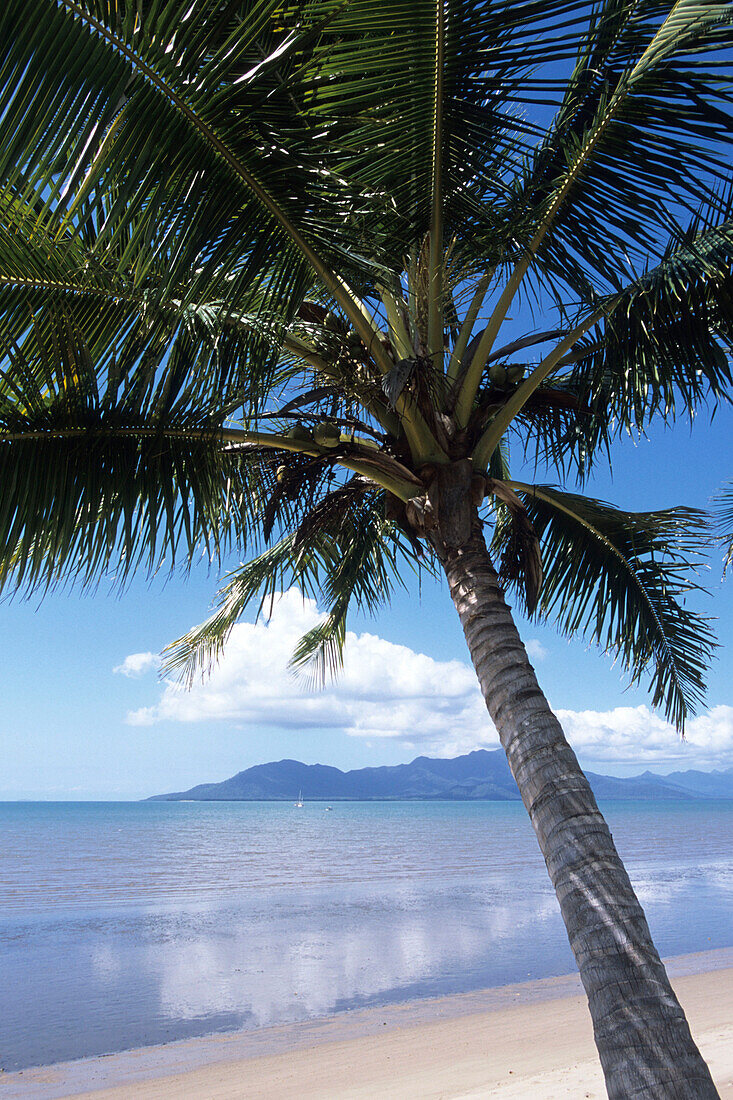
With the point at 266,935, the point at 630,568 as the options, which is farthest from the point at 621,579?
the point at 266,935

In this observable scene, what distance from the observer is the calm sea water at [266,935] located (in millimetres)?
9062

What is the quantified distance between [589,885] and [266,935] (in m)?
12.2

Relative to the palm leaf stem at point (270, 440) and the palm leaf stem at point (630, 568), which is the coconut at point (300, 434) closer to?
the palm leaf stem at point (270, 440)

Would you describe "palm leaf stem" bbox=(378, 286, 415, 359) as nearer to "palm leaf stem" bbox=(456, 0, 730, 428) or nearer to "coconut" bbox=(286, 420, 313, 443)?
"palm leaf stem" bbox=(456, 0, 730, 428)

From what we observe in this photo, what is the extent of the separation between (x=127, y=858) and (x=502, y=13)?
30900 millimetres

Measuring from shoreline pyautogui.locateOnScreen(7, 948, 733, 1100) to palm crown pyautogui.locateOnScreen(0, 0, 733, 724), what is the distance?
4.28m

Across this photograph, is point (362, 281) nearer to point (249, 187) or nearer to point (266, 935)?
point (249, 187)

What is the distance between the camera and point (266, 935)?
13.4m

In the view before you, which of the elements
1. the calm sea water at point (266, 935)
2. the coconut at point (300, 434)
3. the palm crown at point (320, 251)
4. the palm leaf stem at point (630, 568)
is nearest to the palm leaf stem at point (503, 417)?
the palm crown at point (320, 251)

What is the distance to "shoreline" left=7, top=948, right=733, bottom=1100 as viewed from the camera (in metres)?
6.27

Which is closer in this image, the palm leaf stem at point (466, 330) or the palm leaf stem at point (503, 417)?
the palm leaf stem at point (503, 417)

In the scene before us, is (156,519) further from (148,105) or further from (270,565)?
(270,565)

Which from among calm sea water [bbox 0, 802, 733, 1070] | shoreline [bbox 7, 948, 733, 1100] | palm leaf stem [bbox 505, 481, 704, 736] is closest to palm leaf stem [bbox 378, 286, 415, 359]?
palm leaf stem [bbox 505, 481, 704, 736]

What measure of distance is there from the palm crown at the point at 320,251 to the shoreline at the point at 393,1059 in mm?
4279
